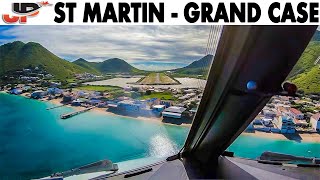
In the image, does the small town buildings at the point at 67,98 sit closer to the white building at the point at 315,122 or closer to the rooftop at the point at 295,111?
the rooftop at the point at 295,111

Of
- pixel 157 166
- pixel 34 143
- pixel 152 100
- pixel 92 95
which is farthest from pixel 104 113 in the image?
pixel 34 143

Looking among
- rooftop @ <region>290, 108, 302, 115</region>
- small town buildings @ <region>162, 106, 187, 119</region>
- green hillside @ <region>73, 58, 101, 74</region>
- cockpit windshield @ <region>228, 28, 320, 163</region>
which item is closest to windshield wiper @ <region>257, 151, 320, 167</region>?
cockpit windshield @ <region>228, 28, 320, 163</region>

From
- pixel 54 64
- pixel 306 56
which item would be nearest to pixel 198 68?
pixel 306 56

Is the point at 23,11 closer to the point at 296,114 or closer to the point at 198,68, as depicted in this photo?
the point at 198,68

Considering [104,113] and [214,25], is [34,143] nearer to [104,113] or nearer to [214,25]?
[104,113]

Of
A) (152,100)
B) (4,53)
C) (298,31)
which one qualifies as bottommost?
(152,100)
